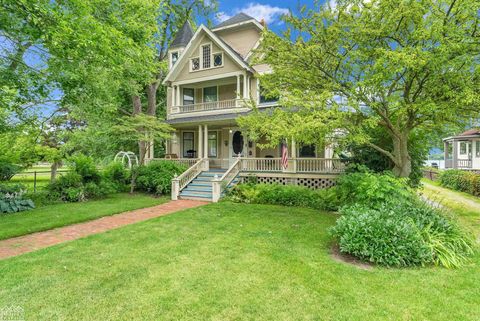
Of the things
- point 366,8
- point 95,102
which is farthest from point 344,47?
point 95,102

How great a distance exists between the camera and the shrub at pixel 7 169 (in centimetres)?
1165

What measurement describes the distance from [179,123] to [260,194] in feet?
25.8

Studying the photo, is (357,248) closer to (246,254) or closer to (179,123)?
(246,254)

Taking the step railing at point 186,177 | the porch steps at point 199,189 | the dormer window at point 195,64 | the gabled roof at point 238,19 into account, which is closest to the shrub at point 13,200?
the step railing at point 186,177

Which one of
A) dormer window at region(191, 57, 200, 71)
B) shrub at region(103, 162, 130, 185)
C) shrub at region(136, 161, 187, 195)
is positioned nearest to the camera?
shrub at region(136, 161, 187, 195)

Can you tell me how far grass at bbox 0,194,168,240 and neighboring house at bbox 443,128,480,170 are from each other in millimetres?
25845

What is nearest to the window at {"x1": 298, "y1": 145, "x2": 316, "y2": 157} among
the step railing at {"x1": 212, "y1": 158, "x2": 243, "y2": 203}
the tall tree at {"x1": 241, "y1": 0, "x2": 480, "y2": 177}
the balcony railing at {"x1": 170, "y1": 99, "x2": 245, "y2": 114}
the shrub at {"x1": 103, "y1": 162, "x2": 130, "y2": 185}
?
the step railing at {"x1": 212, "y1": 158, "x2": 243, "y2": 203}

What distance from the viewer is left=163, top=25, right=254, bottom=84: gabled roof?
621 inches

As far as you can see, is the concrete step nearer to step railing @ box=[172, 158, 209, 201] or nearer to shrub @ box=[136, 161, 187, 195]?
step railing @ box=[172, 158, 209, 201]

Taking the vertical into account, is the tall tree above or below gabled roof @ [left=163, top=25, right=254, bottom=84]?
below

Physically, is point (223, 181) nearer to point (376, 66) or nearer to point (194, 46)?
point (376, 66)

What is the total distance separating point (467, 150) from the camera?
23.9m

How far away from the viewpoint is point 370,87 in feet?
24.0

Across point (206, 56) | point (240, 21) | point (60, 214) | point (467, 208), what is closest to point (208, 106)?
point (206, 56)
